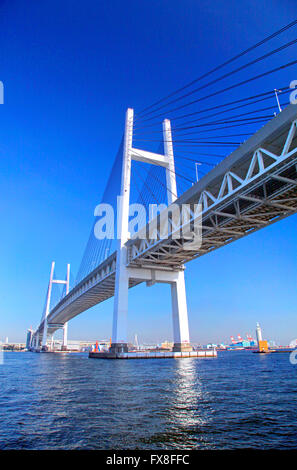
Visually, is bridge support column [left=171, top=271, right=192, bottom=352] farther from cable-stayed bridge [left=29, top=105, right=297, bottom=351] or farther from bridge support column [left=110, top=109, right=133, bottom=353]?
bridge support column [left=110, top=109, right=133, bottom=353]

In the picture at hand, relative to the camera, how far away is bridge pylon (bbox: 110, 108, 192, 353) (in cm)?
2672

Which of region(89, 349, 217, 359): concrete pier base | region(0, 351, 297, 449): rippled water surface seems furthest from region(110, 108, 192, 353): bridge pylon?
region(0, 351, 297, 449): rippled water surface

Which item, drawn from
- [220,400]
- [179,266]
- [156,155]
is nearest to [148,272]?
[179,266]

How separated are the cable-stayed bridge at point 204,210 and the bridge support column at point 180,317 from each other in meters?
0.09

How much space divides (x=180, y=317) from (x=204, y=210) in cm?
1459

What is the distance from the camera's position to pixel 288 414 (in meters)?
5.78

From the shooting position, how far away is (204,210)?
17234 millimetres

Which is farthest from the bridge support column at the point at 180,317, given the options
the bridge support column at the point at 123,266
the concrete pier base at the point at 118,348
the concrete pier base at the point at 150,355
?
the concrete pier base at the point at 118,348

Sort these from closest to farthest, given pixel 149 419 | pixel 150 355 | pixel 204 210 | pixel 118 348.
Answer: pixel 149 419
pixel 204 210
pixel 118 348
pixel 150 355

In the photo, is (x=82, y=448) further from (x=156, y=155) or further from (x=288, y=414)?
(x=156, y=155)

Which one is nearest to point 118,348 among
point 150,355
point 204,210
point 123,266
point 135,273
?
point 150,355

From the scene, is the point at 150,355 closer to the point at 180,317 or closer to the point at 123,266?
the point at 180,317
